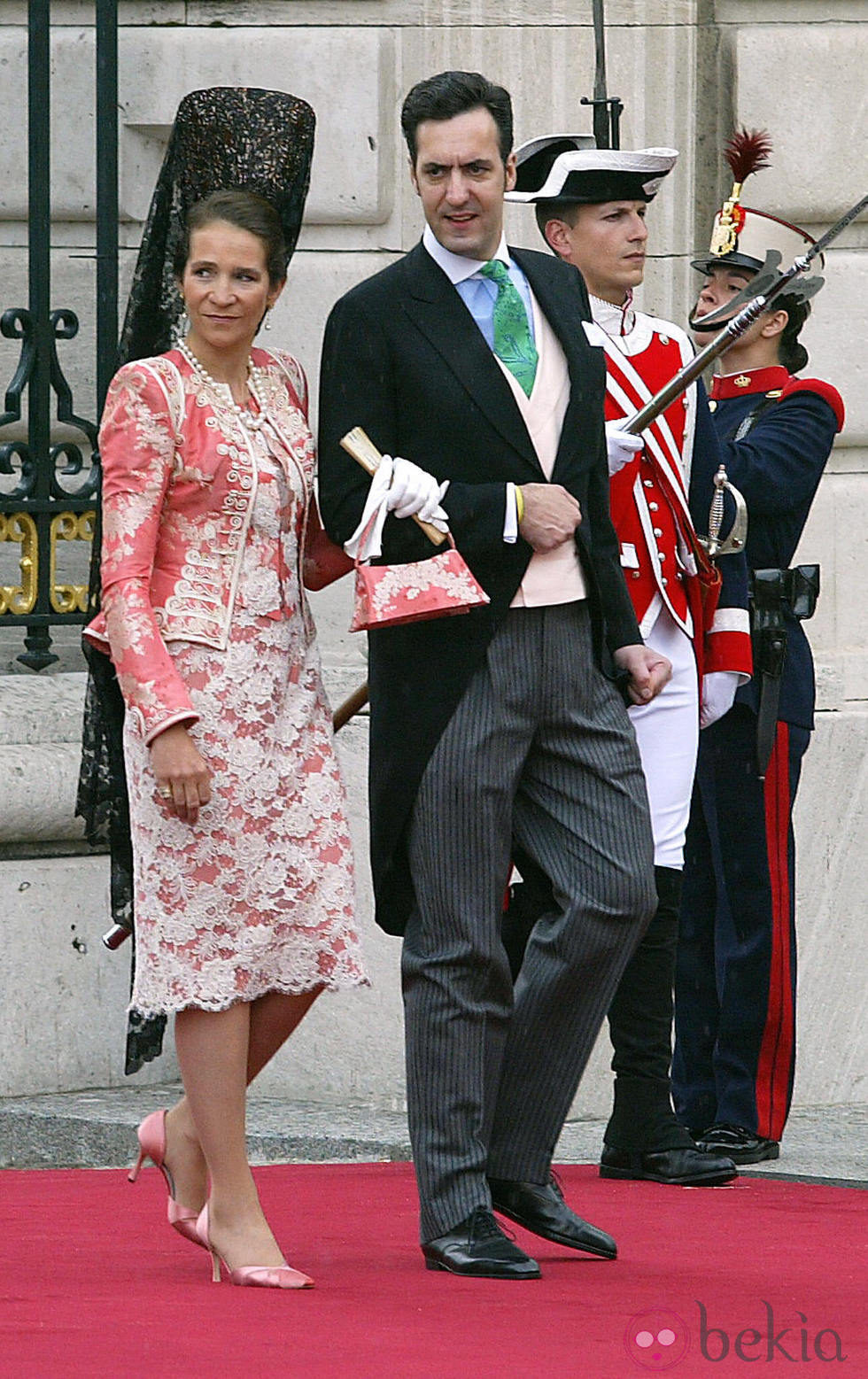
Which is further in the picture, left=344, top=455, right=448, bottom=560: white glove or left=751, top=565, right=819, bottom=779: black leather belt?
left=751, top=565, right=819, bottom=779: black leather belt

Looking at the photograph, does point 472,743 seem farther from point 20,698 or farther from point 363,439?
point 20,698

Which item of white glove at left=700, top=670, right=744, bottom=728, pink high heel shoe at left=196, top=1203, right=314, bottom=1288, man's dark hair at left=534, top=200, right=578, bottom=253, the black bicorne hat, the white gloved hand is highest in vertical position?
the black bicorne hat

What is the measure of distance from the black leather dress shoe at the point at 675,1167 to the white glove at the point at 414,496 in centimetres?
170

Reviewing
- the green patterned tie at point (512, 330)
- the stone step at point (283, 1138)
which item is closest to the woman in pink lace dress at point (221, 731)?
the green patterned tie at point (512, 330)

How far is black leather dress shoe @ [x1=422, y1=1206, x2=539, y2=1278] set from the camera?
4203 mm

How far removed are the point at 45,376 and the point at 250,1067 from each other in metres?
2.55

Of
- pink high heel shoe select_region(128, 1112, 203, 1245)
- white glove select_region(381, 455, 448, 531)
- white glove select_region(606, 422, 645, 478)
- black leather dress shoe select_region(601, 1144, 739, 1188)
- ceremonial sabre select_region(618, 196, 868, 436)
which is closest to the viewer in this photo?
white glove select_region(381, 455, 448, 531)

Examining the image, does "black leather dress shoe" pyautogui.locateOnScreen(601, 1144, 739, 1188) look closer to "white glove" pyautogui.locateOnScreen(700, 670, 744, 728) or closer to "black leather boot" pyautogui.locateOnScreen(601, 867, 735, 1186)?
"black leather boot" pyautogui.locateOnScreen(601, 867, 735, 1186)

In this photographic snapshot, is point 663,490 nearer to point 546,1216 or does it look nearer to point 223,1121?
point 546,1216

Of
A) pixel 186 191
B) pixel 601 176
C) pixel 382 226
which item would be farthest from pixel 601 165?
pixel 382 226

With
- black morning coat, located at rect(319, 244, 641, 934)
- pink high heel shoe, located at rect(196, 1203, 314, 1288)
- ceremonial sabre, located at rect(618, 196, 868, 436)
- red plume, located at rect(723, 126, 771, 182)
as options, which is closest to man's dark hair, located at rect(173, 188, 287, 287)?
black morning coat, located at rect(319, 244, 641, 934)

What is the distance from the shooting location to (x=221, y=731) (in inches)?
164

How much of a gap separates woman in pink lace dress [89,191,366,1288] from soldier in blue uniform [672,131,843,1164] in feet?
5.48

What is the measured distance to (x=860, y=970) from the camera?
6684 mm
